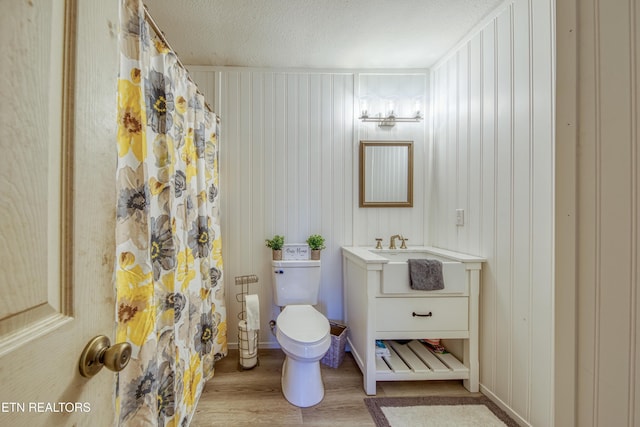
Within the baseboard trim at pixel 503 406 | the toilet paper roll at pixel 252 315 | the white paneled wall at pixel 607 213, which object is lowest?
the baseboard trim at pixel 503 406

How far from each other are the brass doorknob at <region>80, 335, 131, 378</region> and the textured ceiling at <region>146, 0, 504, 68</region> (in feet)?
6.05

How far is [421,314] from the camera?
5.64 feet

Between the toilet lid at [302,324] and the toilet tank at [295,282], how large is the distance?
0.12 m

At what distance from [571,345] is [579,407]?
11cm

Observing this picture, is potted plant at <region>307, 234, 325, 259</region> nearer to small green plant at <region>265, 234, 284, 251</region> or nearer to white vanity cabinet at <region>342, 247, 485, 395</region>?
small green plant at <region>265, 234, 284, 251</region>

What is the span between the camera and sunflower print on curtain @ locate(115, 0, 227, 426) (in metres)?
0.95

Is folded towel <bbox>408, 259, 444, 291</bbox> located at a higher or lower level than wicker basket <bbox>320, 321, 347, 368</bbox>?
higher

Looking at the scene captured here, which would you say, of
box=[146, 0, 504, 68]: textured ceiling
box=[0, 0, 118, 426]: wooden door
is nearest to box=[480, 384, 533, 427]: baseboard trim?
box=[0, 0, 118, 426]: wooden door

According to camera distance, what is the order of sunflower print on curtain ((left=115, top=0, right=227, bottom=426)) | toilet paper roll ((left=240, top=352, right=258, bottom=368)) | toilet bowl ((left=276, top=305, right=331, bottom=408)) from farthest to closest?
1. toilet paper roll ((left=240, top=352, right=258, bottom=368))
2. toilet bowl ((left=276, top=305, right=331, bottom=408))
3. sunflower print on curtain ((left=115, top=0, right=227, bottom=426))

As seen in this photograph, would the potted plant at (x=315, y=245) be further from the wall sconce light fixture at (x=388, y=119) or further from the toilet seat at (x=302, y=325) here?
the wall sconce light fixture at (x=388, y=119)

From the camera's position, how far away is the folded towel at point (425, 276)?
1686 millimetres

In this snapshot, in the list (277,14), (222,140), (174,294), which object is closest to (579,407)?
(174,294)

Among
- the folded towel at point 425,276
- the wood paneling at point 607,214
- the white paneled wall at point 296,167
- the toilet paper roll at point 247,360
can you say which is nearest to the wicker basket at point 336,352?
the white paneled wall at point 296,167
